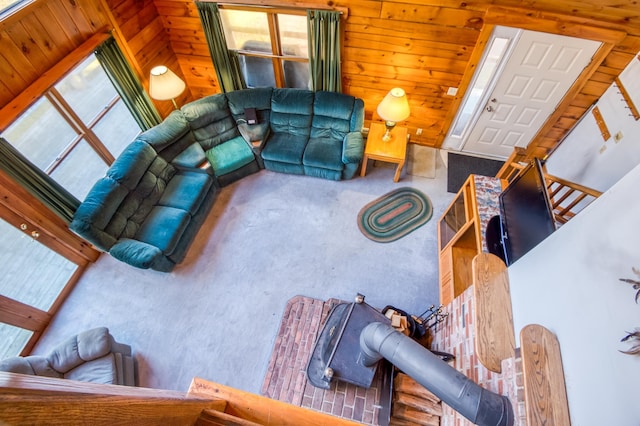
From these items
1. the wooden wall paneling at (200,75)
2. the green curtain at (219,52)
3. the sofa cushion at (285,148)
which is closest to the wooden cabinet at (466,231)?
the sofa cushion at (285,148)

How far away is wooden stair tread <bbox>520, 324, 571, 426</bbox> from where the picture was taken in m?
1.04

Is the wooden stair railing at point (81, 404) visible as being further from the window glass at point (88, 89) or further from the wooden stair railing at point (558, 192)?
the window glass at point (88, 89)

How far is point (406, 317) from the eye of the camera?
283 centimetres

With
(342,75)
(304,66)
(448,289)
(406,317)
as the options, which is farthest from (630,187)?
(304,66)

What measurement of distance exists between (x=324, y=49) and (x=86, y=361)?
163 inches

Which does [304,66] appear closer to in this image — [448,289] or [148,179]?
[148,179]

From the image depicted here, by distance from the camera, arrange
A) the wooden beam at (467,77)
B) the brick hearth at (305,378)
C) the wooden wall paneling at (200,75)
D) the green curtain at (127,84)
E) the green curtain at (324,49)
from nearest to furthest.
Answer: the brick hearth at (305,378) → the wooden beam at (467,77) → the green curtain at (127,84) → the green curtain at (324,49) → the wooden wall paneling at (200,75)

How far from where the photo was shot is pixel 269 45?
4.17m

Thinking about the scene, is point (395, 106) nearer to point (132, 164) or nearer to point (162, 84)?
point (162, 84)

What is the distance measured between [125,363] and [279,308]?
4.89 feet

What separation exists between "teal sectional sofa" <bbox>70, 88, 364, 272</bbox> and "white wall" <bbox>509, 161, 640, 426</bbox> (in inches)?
116

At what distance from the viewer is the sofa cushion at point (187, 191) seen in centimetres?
372

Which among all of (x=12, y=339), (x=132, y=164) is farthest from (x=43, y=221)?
(x=12, y=339)

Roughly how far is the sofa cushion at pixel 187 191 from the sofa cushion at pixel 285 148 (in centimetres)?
88
